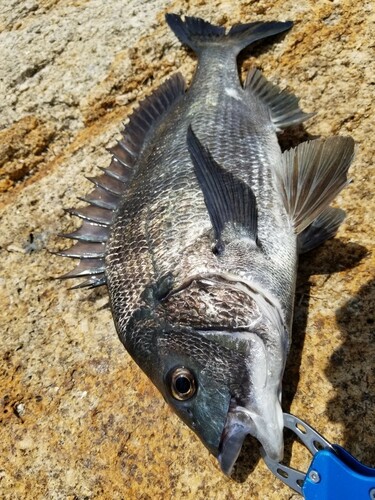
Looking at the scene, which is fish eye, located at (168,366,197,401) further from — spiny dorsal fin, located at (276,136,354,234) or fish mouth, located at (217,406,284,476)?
spiny dorsal fin, located at (276,136,354,234)

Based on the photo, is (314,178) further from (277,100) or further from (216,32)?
(216,32)

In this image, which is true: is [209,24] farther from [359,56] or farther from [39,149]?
A: [39,149]

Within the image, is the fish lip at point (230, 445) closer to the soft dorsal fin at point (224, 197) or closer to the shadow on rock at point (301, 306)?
the shadow on rock at point (301, 306)

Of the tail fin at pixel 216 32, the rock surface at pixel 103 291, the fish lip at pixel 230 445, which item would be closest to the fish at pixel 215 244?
the fish lip at pixel 230 445

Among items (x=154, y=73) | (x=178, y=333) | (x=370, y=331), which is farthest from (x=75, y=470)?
(x=154, y=73)

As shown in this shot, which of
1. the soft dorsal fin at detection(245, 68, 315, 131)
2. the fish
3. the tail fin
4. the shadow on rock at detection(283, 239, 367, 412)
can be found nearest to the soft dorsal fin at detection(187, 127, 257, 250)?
the fish

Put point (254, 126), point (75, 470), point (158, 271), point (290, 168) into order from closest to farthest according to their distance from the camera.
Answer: point (158, 271) < point (75, 470) < point (290, 168) < point (254, 126)

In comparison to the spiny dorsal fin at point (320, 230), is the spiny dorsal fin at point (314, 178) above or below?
above
